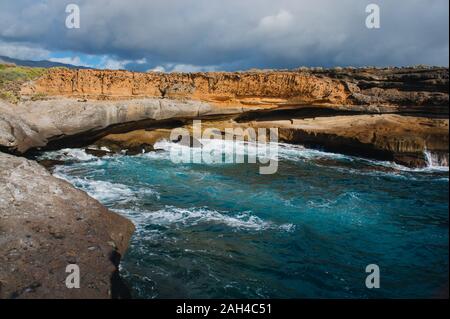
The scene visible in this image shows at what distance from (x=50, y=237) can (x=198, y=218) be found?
12.8 feet

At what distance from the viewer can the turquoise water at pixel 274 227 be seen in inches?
270

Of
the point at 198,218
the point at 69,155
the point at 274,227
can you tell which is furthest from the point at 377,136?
the point at 69,155

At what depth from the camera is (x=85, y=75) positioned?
A: 20344 mm

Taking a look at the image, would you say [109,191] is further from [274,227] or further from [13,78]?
[13,78]

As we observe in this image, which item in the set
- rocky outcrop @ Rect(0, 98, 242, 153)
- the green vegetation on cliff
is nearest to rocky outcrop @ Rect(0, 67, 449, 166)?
rocky outcrop @ Rect(0, 98, 242, 153)

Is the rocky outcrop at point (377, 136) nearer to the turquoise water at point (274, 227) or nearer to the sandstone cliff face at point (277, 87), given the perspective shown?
the sandstone cliff face at point (277, 87)

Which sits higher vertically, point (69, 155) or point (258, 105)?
point (258, 105)

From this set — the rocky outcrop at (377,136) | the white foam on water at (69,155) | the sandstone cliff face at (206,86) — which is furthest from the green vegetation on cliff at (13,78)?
the rocky outcrop at (377,136)

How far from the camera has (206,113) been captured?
69.9ft

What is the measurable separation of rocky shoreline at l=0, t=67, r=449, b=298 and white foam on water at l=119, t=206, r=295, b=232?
3.45 feet

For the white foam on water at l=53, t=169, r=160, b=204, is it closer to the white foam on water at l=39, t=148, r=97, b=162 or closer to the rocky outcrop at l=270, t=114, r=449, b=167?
the white foam on water at l=39, t=148, r=97, b=162

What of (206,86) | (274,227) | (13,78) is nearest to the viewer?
(274,227)
